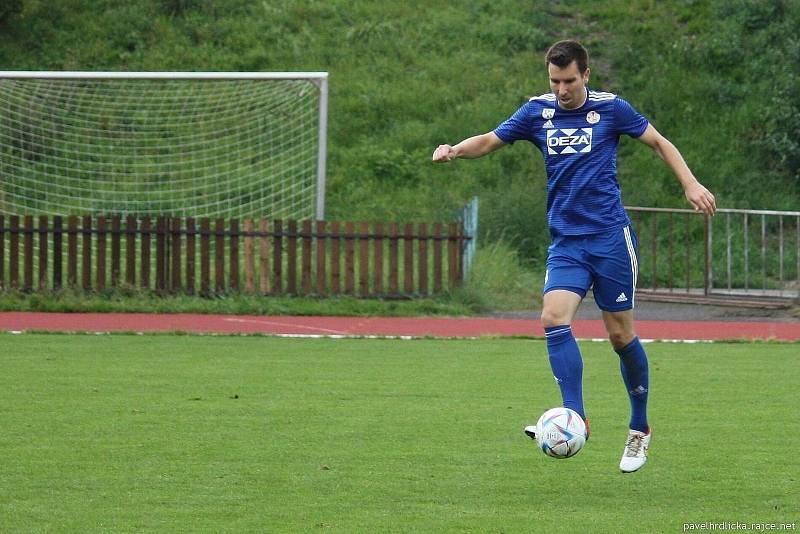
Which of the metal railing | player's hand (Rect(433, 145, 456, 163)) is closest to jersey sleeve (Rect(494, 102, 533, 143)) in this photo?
player's hand (Rect(433, 145, 456, 163))

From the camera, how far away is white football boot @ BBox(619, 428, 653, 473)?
6.41 m

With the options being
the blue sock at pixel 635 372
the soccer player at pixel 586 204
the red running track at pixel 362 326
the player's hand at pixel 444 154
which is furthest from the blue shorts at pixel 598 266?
the red running track at pixel 362 326

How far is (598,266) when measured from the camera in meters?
6.66

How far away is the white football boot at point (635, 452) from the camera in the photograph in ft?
21.0

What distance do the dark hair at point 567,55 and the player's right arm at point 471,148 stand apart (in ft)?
1.97

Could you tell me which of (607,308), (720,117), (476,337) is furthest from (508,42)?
(607,308)

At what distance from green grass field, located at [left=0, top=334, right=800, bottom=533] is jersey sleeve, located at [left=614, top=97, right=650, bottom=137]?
1.68m

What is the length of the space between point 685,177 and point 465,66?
22.8 m

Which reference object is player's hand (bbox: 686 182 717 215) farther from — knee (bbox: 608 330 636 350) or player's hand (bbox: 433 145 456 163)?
player's hand (bbox: 433 145 456 163)

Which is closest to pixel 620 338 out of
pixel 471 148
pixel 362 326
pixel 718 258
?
pixel 471 148

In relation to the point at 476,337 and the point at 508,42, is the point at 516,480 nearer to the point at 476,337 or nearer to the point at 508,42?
the point at 476,337

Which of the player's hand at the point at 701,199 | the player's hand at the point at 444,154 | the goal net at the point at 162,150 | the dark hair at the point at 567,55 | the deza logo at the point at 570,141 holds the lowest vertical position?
the player's hand at the point at 701,199

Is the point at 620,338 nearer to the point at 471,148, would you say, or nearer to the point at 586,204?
the point at 586,204

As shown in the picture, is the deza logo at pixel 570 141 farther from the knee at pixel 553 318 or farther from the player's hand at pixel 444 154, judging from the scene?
the knee at pixel 553 318
